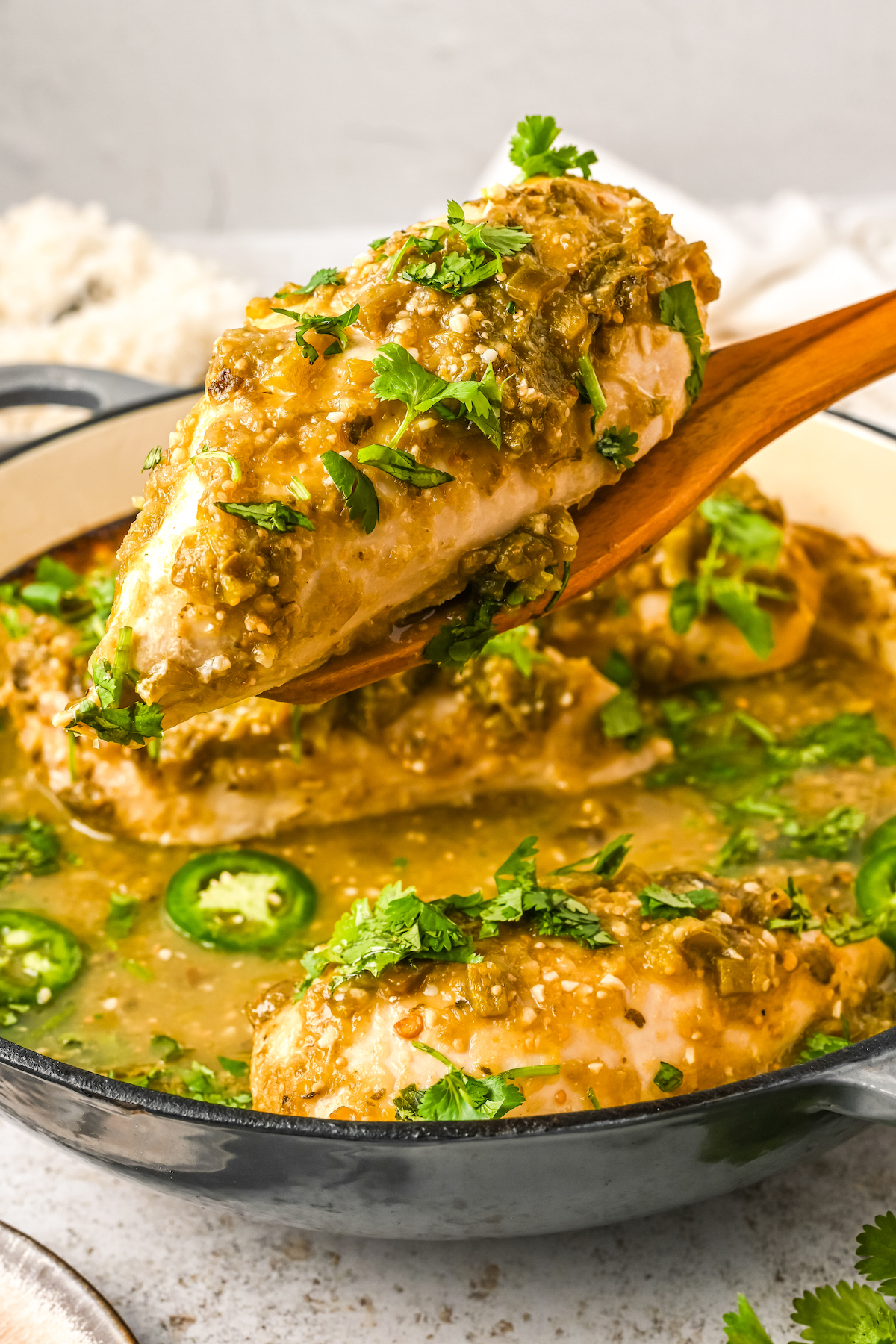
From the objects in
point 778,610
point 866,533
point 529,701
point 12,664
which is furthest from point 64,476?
point 866,533

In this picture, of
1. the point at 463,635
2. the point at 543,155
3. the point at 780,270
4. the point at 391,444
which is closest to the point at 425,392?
the point at 391,444

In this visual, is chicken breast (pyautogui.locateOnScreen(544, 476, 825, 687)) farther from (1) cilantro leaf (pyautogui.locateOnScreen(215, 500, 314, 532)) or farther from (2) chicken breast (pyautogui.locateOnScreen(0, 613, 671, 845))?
(1) cilantro leaf (pyautogui.locateOnScreen(215, 500, 314, 532))

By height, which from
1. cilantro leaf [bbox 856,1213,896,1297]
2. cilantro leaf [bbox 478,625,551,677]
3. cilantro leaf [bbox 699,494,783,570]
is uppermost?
cilantro leaf [bbox 699,494,783,570]

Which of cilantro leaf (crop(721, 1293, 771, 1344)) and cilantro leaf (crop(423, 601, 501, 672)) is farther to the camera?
cilantro leaf (crop(423, 601, 501, 672))

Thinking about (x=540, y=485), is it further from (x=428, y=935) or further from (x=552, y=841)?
(x=552, y=841)

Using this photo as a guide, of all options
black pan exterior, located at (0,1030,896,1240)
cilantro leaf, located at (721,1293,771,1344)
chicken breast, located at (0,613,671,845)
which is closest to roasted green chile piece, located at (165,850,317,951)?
chicken breast, located at (0,613,671,845)

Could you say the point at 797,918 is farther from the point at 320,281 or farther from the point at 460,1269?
the point at 320,281

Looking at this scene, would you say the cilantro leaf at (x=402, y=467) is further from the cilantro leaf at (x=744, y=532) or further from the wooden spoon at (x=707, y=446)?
the cilantro leaf at (x=744, y=532)
